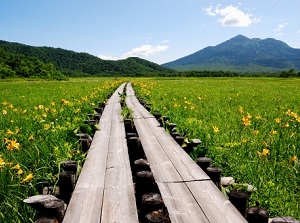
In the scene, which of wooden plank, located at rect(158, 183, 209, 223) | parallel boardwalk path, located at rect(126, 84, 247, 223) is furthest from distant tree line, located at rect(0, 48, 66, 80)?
wooden plank, located at rect(158, 183, 209, 223)

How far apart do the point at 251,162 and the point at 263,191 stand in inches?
38.9

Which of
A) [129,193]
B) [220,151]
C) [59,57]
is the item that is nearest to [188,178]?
[129,193]

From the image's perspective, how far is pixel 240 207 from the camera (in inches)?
95.6

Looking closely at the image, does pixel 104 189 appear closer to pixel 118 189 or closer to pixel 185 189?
pixel 118 189

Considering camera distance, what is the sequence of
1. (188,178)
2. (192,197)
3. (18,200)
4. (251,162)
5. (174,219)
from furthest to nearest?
(251,162) → (188,178) → (18,200) → (192,197) → (174,219)

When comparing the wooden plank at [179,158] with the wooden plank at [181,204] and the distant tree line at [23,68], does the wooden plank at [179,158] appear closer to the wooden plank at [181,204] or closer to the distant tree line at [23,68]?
the wooden plank at [181,204]

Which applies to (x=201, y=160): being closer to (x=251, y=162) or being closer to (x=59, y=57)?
(x=251, y=162)

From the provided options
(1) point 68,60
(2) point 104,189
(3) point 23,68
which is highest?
(1) point 68,60

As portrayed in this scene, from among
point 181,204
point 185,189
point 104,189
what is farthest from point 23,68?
point 181,204

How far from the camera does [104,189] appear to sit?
113 inches

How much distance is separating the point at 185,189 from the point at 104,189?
782 mm

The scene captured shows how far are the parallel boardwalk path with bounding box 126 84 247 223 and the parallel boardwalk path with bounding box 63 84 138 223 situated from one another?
0.32 metres

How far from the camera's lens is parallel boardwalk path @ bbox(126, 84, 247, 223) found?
2295 millimetres

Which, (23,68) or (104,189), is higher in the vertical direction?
(23,68)
